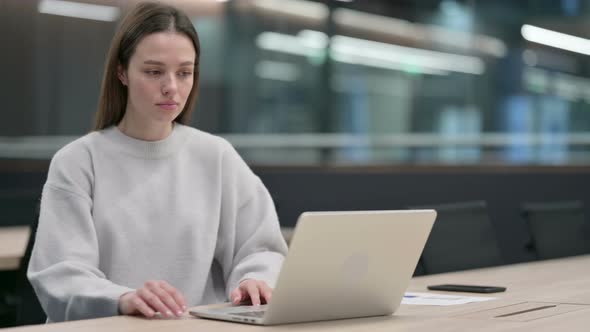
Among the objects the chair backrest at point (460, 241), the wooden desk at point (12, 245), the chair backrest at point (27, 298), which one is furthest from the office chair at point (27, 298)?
the chair backrest at point (460, 241)

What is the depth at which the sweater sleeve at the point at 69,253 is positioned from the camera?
75.8 inches

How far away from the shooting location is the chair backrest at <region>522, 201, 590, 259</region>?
381 centimetres

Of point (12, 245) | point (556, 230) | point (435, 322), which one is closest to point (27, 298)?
point (12, 245)

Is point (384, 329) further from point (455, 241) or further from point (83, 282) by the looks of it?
point (455, 241)

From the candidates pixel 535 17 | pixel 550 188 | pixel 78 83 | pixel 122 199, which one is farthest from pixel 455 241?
pixel 535 17

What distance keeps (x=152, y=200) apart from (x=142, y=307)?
0.46 m

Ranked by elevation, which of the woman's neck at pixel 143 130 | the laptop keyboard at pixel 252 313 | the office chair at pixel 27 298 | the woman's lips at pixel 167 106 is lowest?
the office chair at pixel 27 298

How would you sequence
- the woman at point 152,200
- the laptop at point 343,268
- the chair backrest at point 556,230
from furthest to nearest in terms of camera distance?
the chair backrest at point 556,230 → the woman at point 152,200 → the laptop at point 343,268

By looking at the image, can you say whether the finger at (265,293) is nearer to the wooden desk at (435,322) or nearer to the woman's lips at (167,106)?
the wooden desk at (435,322)

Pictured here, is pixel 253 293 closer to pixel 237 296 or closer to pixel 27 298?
pixel 237 296

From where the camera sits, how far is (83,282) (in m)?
1.95

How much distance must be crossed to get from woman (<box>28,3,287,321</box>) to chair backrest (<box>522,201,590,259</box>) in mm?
1778

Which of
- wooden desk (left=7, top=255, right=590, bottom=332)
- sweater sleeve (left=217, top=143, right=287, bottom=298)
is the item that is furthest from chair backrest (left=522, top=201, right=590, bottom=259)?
sweater sleeve (left=217, top=143, right=287, bottom=298)

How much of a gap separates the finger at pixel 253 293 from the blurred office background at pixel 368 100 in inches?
81.5
